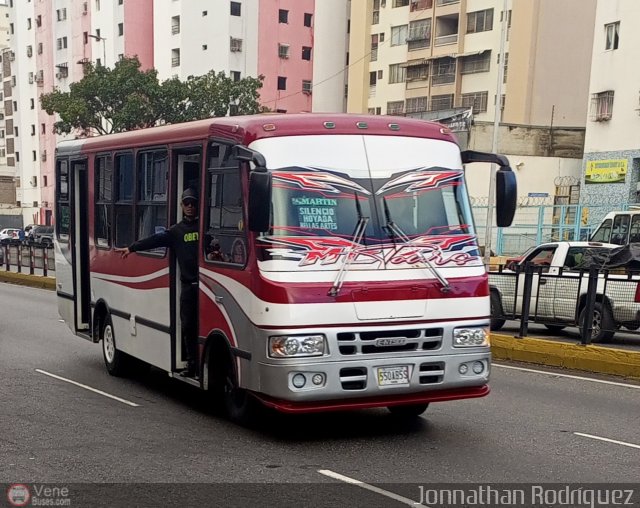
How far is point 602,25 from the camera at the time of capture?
117 ft

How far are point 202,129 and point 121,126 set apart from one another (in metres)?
42.9

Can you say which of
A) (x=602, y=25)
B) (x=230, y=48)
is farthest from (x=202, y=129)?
(x=230, y=48)

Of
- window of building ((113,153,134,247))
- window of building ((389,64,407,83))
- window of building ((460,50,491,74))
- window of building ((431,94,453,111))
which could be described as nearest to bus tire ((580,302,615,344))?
window of building ((113,153,134,247))

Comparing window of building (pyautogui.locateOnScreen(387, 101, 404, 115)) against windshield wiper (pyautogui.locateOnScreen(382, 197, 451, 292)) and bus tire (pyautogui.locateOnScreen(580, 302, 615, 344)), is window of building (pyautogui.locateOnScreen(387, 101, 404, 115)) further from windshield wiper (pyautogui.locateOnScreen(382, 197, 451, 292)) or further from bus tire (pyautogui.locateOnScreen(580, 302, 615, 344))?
windshield wiper (pyautogui.locateOnScreen(382, 197, 451, 292))

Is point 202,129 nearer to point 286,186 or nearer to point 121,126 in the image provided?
point 286,186

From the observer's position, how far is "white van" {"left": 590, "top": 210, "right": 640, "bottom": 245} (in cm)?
1811

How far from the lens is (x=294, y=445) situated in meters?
7.11

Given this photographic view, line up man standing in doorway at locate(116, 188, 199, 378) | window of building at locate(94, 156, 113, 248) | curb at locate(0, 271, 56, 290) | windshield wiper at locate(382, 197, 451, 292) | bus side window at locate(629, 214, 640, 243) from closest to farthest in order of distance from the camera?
windshield wiper at locate(382, 197, 451, 292) → man standing in doorway at locate(116, 188, 199, 378) → window of building at locate(94, 156, 113, 248) → bus side window at locate(629, 214, 640, 243) → curb at locate(0, 271, 56, 290)

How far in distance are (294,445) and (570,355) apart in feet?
18.2

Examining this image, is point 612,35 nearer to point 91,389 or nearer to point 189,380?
point 91,389

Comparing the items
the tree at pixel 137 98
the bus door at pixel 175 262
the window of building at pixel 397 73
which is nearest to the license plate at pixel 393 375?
the bus door at pixel 175 262

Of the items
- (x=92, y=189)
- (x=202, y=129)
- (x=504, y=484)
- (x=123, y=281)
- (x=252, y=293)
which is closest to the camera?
(x=504, y=484)

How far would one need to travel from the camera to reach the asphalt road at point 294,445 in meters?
5.91

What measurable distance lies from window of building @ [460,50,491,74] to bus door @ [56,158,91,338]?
41.5 metres
